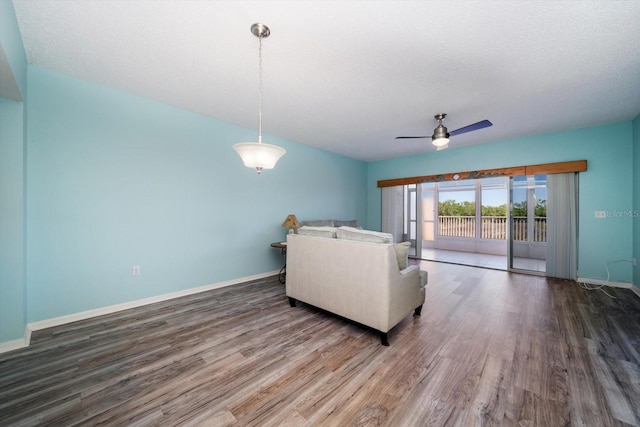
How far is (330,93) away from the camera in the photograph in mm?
2930

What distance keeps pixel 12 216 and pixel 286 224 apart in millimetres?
2996

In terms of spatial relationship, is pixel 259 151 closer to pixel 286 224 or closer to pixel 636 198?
pixel 286 224

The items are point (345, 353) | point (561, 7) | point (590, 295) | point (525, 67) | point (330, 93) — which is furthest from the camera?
point (590, 295)

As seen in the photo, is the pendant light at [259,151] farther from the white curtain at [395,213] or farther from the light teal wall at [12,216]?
the white curtain at [395,213]

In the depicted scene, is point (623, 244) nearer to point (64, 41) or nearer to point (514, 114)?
point (514, 114)

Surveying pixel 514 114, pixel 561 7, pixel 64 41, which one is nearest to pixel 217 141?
pixel 64 41

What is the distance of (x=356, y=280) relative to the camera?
238 cm

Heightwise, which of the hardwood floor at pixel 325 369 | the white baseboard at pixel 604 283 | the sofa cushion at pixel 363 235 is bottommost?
the hardwood floor at pixel 325 369

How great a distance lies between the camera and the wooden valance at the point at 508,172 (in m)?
4.08

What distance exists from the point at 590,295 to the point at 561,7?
3.96m

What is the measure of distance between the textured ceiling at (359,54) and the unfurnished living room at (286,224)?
0.02m

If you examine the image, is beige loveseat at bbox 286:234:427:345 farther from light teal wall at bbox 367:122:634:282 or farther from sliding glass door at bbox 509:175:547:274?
light teal wall at bbox 367:122:634:282

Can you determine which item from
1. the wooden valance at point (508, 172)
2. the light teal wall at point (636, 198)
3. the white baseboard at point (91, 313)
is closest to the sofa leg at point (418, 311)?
the white baseboard at point (91, 313)

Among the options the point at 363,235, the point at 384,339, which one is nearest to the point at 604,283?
the point at 384,339
